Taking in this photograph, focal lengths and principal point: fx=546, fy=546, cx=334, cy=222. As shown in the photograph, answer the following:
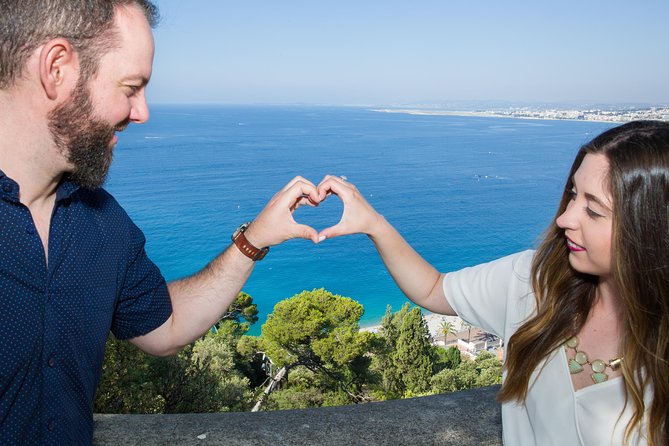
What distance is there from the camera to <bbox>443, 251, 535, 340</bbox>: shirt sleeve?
1755 millimetres

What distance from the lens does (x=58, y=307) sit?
135 centimetres

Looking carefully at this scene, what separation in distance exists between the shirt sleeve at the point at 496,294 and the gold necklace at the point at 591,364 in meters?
0.16

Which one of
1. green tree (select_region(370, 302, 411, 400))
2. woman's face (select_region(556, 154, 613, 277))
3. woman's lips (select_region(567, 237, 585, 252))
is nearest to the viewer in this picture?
woman's face (select_region(556, 154, 613, 277))

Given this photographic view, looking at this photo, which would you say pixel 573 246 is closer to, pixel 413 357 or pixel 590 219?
pixel 590 219

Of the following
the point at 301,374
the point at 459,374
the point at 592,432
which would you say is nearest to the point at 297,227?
the point at 592,432

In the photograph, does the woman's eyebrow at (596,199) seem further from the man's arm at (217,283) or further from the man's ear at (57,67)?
the man's ear at (57,67)

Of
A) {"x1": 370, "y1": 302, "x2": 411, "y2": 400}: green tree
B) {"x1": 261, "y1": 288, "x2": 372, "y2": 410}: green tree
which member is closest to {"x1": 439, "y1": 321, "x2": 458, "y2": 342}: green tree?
{"x1": 370, "y1": 302, "x2": 411, "y2": 400}: green tree

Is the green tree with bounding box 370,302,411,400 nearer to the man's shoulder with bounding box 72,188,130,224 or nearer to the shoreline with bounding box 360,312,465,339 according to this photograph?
the shoreline with bounding box 360,312,465,339

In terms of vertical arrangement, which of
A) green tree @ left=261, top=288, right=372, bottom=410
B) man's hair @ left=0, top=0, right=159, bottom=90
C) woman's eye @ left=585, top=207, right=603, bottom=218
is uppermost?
man's hair @ left=0, top=0, right=159, bottom=90

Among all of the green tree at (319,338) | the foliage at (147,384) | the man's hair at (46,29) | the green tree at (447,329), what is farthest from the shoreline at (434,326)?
the man's hair at (46,29)

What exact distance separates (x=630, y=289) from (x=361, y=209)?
0.90 metres

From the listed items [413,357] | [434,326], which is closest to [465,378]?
[413,357]

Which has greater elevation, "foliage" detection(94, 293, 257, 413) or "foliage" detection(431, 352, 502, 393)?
"foliage" detection(94, 293, 257, 413)

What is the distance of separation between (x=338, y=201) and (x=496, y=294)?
164 ft
